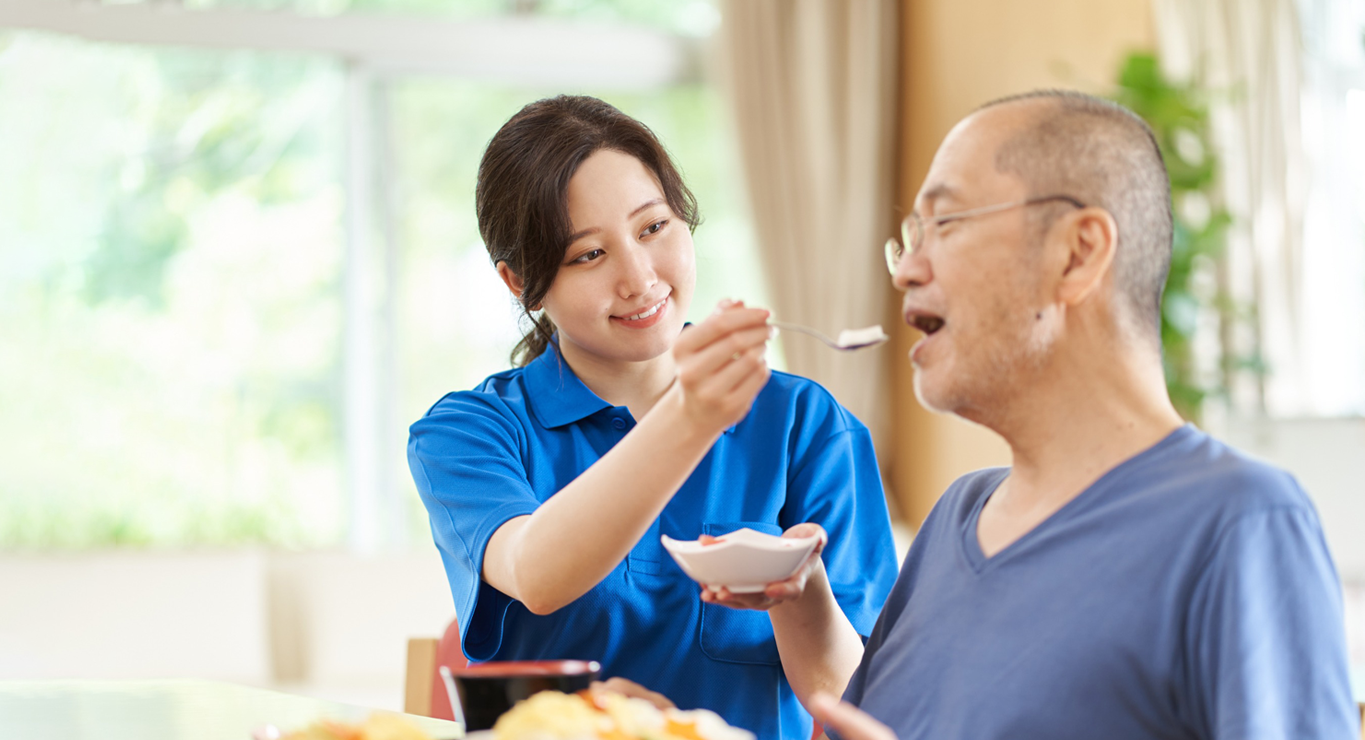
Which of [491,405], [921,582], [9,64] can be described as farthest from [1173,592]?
[9,64]

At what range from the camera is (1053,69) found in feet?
12.2

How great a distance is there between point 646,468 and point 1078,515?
16.4 inches

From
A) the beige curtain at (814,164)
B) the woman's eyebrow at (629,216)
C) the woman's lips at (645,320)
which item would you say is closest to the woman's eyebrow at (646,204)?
the woman's eyebrow at (629,216)

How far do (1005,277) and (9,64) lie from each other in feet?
14.4

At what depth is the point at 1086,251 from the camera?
3.58 feet

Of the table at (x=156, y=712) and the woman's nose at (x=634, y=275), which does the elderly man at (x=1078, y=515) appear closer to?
the woman's nose at (x=634, y=275)

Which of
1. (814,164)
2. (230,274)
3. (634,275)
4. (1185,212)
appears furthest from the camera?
(814,164)

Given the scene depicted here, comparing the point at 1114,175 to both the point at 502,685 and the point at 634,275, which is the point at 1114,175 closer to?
the point at 634,275

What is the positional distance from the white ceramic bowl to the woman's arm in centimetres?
7

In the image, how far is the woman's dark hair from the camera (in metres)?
1.47

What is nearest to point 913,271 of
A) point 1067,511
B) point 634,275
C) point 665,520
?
point 1067,511

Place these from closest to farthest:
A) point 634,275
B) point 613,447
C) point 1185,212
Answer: point 613,447, point 634,275, point 1185,212

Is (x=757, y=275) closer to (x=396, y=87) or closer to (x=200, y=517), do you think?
(x=396, y=87)

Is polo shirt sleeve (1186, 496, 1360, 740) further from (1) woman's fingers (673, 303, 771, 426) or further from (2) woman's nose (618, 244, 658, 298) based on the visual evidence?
(2) woman's nose (618, 244, 658, 298)
